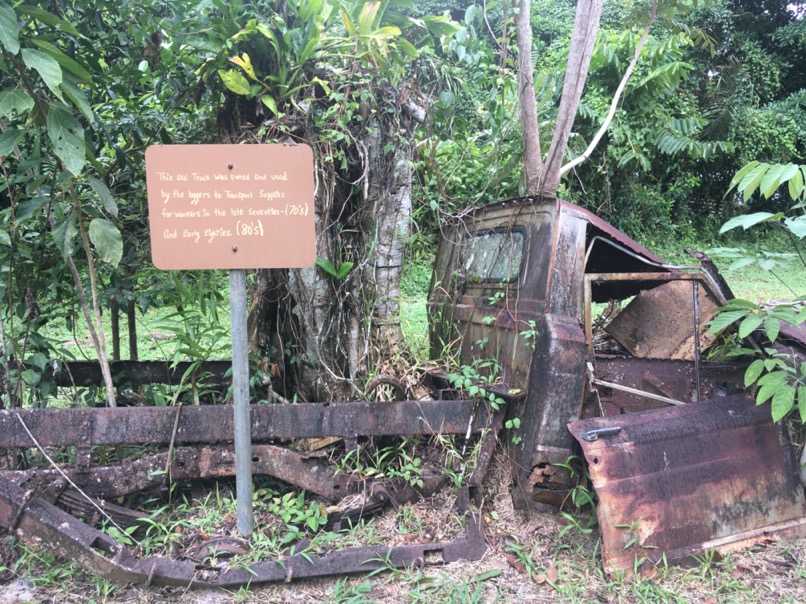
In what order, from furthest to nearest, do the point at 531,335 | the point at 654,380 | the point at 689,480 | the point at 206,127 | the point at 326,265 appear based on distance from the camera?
the point at 206,127, the point at 326,265, the point at 654,380, the point at 531,335, the point at 689,480

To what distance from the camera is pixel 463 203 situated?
4.48 meters

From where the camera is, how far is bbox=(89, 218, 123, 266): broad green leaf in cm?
265

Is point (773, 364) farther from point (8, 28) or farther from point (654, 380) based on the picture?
point (8, 28)

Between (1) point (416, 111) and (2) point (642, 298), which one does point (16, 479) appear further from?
(2) point (642, 298)

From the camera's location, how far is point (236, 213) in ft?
8.27

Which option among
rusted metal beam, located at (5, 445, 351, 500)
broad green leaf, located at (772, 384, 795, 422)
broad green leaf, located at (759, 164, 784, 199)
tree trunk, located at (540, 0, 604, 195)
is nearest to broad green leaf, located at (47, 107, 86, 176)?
rusted metal beam, located at (5, 445, 351, 500)

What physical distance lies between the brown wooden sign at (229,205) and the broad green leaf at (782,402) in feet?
7.22

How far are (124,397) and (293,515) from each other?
4.56 feet

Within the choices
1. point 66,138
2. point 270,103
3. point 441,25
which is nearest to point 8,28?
point 66,138

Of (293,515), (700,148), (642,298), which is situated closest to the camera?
(293,515)

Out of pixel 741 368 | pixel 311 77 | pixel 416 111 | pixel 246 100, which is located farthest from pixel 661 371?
pixel 246 100

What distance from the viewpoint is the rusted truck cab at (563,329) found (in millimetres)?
2785

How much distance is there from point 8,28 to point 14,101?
288mm

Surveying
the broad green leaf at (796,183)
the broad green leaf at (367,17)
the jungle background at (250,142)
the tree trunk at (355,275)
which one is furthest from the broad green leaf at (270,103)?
the broad green leaf at (796,183)
